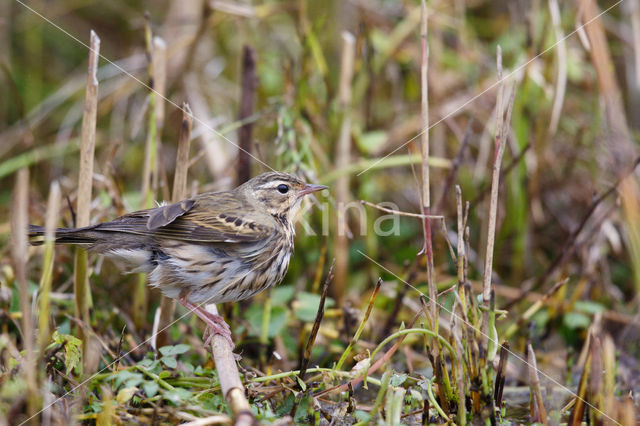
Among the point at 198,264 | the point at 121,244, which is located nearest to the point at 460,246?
the point at 198,264

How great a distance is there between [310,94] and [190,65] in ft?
4.78

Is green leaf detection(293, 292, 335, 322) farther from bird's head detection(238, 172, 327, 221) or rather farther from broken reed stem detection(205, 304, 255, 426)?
broken reed stem detection(205, 304, 255, 426)

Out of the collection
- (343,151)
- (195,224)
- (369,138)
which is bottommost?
(195,224)

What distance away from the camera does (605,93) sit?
321 centimetres

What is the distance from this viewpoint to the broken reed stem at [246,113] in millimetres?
4352

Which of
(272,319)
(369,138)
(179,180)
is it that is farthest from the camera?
(369,138)

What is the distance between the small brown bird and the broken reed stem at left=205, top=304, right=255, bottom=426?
1.29 feet

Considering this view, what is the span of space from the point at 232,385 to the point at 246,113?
2.27 m

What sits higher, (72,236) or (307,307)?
(72,236)

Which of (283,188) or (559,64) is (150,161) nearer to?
(283,188)

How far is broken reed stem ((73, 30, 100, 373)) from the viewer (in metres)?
3.31

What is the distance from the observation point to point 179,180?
356 centimetres

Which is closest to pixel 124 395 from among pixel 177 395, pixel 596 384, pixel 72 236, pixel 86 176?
pixel 177 395

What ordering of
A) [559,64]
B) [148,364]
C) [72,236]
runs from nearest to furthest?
[148,364] < [72,236] < [559,64]
